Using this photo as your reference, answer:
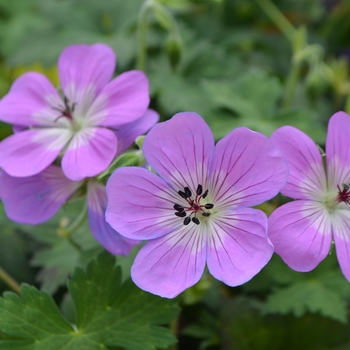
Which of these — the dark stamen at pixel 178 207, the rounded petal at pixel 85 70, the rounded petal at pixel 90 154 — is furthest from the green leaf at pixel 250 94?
the dark stamen at pixel 178 207

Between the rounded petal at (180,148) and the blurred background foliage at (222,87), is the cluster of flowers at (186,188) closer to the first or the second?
the rounded petal at (180,148)

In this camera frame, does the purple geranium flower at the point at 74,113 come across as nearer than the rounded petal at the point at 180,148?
No

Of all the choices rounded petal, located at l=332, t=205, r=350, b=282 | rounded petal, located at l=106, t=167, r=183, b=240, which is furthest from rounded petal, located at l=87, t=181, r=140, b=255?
rounded petal, located at l=332, t=205, r=350, b=282

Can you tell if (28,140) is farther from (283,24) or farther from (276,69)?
(283,24)

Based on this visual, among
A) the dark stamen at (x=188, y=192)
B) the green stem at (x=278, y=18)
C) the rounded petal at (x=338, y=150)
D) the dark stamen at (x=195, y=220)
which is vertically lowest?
the dark stamen at (x=195, y=220)

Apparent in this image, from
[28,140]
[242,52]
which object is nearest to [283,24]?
[242,52]

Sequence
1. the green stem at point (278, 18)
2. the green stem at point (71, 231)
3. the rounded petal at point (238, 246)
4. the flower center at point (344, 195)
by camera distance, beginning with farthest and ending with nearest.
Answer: the green stem at point (278, 18)
the green stem at point (71, 231)
the flower center at point (344, 195)
the rounded petal at point (238, 246)

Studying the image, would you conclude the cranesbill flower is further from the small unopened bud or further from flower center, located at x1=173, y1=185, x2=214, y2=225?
the small unopened bud
